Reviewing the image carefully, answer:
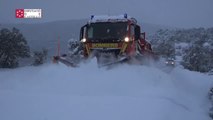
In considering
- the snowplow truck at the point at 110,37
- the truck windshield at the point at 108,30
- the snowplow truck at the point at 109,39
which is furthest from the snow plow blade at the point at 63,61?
the truck windshield at the point at 108,30

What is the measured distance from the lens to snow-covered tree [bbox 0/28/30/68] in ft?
121

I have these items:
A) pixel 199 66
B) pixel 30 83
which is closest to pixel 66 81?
pixel 30 83

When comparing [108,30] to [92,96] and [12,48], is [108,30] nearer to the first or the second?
[92,96]

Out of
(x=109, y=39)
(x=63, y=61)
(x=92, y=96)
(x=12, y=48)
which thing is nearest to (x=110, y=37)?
(x=109, y=39)

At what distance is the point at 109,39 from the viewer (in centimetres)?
1379

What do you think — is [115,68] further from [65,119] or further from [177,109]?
[65,119]

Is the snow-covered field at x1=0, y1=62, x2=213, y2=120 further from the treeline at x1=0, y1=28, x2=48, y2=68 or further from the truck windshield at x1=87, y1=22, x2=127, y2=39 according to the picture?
the treeline at x1=0, y1=28, x2=48, y2=68

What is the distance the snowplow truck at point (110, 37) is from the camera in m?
13.7

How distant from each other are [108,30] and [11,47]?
82.1 feet

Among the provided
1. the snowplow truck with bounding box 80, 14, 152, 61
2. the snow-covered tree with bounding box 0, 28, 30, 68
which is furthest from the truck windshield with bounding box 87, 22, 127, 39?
the snow-covered tree with bounding box 0, 28, 30, 68

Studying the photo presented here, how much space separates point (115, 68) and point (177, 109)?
3.32 metres

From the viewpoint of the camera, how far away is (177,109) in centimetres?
916

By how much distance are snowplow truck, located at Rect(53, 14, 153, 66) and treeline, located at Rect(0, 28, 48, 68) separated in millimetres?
23259

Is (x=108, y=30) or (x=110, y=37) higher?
(x=108, y=30)
